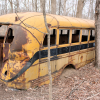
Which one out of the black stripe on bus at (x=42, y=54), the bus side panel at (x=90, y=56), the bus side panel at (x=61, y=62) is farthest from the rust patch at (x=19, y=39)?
the bus side panel at (x=90, y=56)

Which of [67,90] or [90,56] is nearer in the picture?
[67,90]

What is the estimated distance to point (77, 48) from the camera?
233 inches

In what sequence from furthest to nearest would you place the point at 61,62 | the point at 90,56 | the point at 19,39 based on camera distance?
the point at 90,56 < the point at 61,62 < the point at 19,39

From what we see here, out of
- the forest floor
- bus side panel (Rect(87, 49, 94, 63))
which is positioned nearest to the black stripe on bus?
the forest floor

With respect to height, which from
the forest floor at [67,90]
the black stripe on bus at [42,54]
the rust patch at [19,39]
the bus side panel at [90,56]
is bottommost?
the forest floor at [67,90]

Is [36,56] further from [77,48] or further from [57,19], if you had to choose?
[77,48]

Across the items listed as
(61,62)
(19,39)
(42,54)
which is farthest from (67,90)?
(19,39)

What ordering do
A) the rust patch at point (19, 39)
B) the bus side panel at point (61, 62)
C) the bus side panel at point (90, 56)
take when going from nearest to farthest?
the rust patch at point (19, 39), the bus side panel at point (61, 62), the bus side panel at point (90, 56)

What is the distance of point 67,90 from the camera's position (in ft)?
14.3

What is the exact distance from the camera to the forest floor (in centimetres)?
386

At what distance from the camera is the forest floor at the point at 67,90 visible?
3863 millimetres

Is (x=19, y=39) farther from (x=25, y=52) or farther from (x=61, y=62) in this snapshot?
(x=61, y=62)

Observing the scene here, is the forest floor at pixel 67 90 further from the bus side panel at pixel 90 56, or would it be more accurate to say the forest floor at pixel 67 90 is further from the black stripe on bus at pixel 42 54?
the bus side panel at pixel 90 56

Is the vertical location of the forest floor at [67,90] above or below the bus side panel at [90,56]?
below
